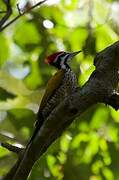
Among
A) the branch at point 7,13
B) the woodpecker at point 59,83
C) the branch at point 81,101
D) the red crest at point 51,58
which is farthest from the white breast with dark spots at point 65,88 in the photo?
the branch at point 81,101

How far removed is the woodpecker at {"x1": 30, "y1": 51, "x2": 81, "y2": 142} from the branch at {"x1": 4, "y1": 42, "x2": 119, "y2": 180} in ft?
2.81

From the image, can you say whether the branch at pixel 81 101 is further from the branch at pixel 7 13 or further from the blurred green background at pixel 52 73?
A: the branch at pixel 7 13

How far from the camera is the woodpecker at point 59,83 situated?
175 inches

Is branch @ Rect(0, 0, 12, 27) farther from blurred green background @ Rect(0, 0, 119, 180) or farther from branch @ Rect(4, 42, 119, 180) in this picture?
branch @ Rect(4, 42, 119, 180)

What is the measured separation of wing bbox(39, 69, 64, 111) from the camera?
4457mm

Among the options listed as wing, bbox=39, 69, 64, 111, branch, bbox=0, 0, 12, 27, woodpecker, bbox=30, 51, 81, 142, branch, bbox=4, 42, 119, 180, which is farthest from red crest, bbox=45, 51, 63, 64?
branch, bbox=4, 42, 119, 180

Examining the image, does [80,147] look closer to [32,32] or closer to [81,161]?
[81,161]

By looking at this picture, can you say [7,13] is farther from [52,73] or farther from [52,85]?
[52,73]

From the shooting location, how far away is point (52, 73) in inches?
203

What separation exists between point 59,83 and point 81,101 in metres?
1.64

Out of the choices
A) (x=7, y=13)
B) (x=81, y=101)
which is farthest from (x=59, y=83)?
(x=81, y=101)

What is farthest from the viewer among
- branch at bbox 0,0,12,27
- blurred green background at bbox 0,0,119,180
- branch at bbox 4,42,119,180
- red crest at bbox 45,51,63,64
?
red crest at bbox 45,51,63,64

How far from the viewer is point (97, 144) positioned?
14.6ft

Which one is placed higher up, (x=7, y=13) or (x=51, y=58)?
(x=7, y=13)
